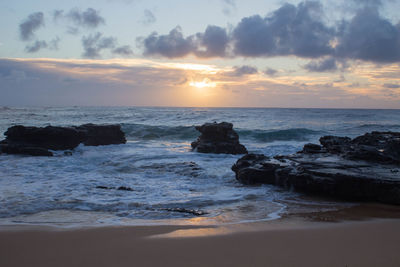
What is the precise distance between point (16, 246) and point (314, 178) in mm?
5487

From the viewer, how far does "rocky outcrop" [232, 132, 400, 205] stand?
6.34m

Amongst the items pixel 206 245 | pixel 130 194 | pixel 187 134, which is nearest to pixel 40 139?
pixel 130 194

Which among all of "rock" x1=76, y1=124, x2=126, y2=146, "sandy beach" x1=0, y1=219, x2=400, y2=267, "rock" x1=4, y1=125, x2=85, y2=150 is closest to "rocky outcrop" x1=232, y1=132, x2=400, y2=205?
"sandy beach" x1=0, y1=219, x2=400, y2=267

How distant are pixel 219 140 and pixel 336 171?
8.42 m

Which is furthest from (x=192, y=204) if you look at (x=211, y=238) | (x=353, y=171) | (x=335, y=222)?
(x=353, y=171)

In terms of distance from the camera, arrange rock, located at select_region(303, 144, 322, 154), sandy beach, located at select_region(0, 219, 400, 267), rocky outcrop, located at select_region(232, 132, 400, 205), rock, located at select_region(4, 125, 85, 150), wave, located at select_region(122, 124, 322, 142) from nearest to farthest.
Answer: sandy beach, located at select_region(0, 219, 400, 267) → rocky outcrop, located at select_region(232, 132, 400, 205) → rock, located at select_region(303, 144, 322, 154) → rock, located at select_region(4, 125, 85, 150) → wave, located at select_region(122, 124, 322, 142)

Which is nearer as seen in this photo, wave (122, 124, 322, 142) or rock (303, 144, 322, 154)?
rock (303, 144, 322, 154)

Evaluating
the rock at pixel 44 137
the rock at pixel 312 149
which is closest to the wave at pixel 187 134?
the rock at pixel 44 137

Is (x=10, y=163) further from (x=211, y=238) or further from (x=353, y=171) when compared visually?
(x=353, y=171)

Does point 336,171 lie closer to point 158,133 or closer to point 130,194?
point 130,194

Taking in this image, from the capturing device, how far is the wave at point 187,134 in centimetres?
2573

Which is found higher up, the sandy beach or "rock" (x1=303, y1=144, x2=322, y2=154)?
Answer: "rock" (x1=303, y1=144, x2=322, y2=154)

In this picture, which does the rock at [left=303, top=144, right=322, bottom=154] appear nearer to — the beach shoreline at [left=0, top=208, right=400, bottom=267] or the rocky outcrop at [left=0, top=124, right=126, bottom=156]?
the beach shoreline at [left=0, top=208, right=400, bottom=267]

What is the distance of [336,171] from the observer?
22.8 ft
